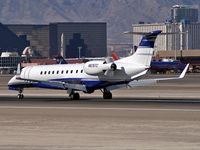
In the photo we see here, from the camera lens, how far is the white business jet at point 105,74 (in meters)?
52.5

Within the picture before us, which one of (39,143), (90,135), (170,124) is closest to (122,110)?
(170,124)

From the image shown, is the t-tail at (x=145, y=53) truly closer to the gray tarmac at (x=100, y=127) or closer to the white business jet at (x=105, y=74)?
the white business jet at (x=105, y=74)

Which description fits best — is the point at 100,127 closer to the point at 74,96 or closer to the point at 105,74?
the point at 105,74

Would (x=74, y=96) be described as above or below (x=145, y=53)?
below

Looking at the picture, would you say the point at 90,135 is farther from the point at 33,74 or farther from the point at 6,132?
the point at 33,74

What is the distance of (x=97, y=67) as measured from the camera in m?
53.2

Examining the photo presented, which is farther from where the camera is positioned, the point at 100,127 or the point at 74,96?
the point at 74,96

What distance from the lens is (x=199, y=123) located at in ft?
113

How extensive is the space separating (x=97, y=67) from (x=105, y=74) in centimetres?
96

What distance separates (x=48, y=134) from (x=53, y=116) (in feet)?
29.1

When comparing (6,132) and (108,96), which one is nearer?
(6,132)

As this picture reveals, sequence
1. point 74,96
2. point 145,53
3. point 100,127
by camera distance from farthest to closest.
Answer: point 74,96
point 145,53
point 100,127

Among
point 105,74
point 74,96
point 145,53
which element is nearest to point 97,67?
point 105,74

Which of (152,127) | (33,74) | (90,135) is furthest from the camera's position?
(33,74)
